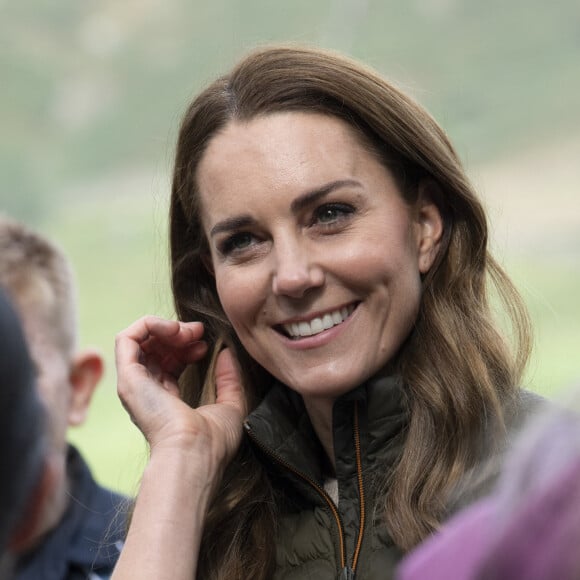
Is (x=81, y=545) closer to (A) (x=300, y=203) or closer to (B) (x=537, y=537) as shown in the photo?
(A) (x=300, y=203)

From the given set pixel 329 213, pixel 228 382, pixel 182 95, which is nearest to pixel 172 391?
pixel 228 382

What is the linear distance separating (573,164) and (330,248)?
12498 mm

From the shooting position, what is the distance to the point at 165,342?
2.36 metres

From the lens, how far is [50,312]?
271 cm

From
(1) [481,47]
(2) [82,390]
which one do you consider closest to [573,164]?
(1) [481,47]

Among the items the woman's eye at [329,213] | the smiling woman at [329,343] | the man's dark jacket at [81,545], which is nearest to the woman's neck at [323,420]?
the smiling woman at [329,343]

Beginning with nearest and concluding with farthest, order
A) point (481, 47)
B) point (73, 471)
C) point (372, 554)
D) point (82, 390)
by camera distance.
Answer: point (372, 554), point (73, 471), point (82, 390), point (481, 47)

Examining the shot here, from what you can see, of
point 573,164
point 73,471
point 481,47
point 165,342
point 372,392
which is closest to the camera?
point 372,392

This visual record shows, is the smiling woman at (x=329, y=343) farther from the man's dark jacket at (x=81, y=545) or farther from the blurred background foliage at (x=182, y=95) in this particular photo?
the blurred background foliage at (x=182, y=95)

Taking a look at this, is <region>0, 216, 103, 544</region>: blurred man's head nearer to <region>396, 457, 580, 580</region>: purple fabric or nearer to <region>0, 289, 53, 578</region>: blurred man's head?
<region>0, 289, 53, 578</region>: blurred man's head

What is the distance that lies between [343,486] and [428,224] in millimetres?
525

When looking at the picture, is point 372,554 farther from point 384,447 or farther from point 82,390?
point 82,390

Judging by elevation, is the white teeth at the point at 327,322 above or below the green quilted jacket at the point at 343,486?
above

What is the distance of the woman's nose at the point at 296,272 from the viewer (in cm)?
199
